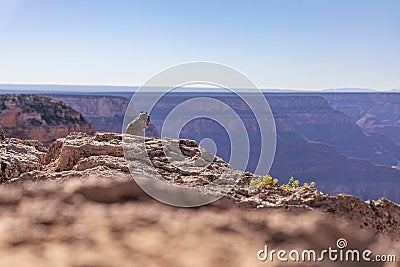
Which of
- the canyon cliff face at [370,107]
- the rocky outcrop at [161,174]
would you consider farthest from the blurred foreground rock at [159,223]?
the canyon cliff face at [370,107]

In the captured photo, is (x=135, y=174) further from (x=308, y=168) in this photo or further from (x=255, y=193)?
(x=308, y=168)

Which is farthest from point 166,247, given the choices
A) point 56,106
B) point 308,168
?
point 308,168

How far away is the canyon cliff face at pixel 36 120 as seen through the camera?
111 ft

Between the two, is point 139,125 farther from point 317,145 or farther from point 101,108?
point 317,145

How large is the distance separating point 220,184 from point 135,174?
39.1 inches

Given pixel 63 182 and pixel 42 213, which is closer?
pixel 42 213

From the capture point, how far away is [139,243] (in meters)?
3.73

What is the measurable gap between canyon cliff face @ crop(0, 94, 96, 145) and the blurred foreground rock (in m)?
31.1

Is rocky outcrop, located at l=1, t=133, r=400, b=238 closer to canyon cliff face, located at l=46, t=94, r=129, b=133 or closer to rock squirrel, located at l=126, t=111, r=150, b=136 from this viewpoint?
rock squirrel, located at l=126, t=111, r=150, b=136

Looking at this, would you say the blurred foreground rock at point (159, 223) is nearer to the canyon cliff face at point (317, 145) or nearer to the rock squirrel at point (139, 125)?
the rock squirrel at point (139, 125)

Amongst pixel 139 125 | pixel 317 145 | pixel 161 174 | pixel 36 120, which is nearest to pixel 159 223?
pixel 161 174

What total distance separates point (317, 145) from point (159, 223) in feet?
239

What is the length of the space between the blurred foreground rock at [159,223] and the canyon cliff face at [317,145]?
48.6 metres

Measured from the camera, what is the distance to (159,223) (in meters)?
4.02
